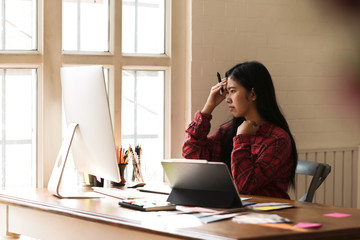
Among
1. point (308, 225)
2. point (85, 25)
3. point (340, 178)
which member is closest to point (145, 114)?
point (85, 25)

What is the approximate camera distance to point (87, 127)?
284 cm

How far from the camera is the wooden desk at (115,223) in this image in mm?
2119

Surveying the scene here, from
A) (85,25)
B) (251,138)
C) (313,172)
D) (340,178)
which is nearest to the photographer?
(251,138)

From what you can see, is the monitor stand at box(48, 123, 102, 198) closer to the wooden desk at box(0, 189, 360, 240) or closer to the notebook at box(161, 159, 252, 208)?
the wooden desk at box(0, 189, 360, 240)

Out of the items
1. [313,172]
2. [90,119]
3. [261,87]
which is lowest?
[313,172]

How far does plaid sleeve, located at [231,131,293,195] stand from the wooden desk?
0.21m

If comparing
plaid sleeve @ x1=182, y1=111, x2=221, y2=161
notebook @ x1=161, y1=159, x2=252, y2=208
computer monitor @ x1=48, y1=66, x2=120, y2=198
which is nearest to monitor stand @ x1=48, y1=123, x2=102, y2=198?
computer monitor @ x1=48, y1=66, x2=120, y2=198

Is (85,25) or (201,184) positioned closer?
(201,184)

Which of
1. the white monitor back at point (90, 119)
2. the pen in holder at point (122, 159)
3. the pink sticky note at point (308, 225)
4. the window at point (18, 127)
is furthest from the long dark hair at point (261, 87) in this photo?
the window at point (18, 127)

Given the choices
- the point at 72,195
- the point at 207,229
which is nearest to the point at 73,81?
the point at 72,195

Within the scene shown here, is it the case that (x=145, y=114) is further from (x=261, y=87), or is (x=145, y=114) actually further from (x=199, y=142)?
(x=261, y=87)

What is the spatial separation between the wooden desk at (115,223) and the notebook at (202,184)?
227mm

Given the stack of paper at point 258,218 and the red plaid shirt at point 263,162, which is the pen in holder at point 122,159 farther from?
the stack of paper at point 258,218

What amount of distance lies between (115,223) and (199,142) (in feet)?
4.06
